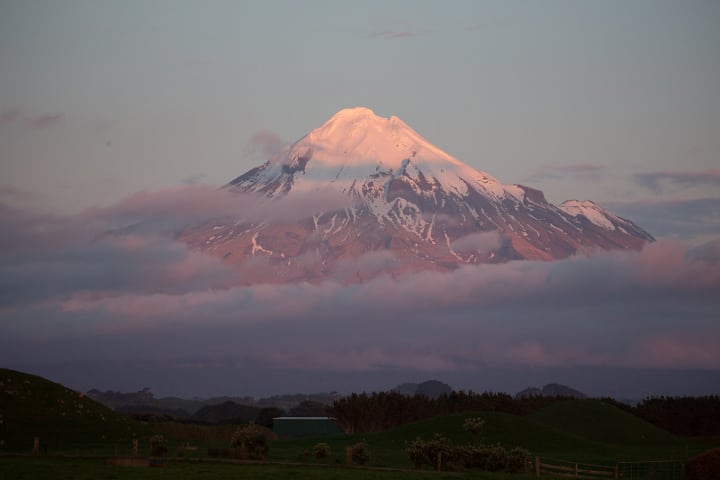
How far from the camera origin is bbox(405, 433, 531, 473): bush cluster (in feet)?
199

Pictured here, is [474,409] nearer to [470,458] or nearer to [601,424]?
[601,424]

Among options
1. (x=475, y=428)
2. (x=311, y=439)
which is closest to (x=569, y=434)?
(x=475, y=428)

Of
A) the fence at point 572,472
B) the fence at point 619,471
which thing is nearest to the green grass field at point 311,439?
the fence at point 572,472

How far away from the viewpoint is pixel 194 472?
166ft

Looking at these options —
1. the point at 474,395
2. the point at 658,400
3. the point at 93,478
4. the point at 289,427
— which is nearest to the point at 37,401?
the point at 289,427

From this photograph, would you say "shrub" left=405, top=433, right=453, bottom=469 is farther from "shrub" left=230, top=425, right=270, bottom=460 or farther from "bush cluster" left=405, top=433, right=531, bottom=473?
"shrub" left=230, top=425, right=270, bottom=460

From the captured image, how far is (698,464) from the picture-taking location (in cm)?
5331

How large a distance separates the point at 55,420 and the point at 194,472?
40452mm

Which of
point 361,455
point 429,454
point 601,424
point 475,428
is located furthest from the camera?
point 601,424

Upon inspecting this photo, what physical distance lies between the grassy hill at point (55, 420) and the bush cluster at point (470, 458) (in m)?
22.0

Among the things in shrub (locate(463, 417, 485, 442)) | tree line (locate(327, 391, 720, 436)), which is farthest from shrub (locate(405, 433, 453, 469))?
tree line (locate(327, 391, 720, 436))

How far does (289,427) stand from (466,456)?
65993 millimetres

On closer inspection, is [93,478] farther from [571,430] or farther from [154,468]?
[571,430]

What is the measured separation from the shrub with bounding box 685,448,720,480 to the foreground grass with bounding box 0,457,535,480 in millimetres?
8575
